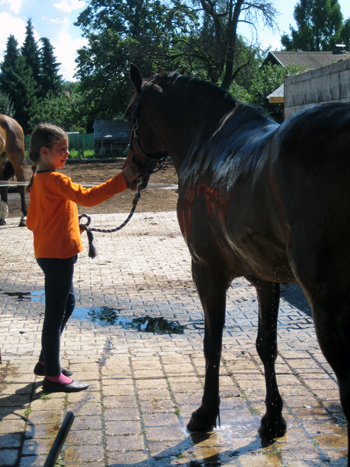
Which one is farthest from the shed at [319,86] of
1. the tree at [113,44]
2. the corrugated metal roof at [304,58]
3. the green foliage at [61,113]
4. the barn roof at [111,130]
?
the corrugated metal roof at [304,58]

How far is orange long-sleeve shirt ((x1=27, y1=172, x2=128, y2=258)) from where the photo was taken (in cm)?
325

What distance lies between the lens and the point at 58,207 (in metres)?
3.37

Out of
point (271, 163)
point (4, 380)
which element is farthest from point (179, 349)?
point (271, 163)

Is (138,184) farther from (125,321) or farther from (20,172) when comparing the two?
(20,172)

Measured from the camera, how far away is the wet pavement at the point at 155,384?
8.74 ft

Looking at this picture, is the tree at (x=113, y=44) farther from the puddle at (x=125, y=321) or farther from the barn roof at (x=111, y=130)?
the puddle at (x=125, y=321)

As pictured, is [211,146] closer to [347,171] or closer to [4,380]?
[347,171]

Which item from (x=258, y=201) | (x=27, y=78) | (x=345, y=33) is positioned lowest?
(x=258, y=201)

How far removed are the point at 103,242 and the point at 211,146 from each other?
21.3 ft

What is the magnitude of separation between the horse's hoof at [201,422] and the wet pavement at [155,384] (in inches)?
2.1

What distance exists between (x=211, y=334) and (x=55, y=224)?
1.30 metres

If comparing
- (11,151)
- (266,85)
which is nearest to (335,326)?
(11,151)

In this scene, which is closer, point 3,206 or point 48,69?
point 3,206

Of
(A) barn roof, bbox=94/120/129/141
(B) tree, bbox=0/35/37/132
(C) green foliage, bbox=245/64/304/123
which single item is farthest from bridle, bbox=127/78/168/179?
(B) tree, bbox=0/35/37/132
